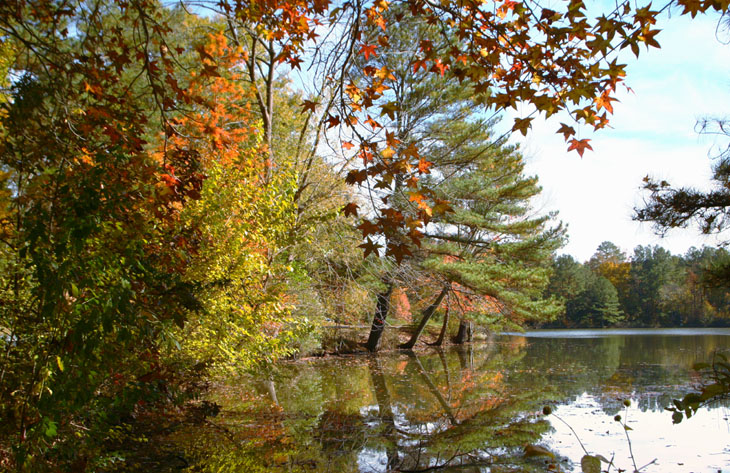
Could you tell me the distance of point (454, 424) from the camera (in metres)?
5.46

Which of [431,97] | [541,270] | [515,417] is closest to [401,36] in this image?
[431,97]

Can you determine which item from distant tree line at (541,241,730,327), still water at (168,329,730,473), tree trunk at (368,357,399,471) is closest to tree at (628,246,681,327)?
distant tree line at (541,241,730,327)

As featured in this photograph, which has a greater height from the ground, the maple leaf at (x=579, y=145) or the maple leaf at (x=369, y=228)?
the maple leaf at (x=579, y=145)

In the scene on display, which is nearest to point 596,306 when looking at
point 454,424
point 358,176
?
point 454,424

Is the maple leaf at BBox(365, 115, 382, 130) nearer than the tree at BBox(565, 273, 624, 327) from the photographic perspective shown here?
Yes

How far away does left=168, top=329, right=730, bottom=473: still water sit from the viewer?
4.12m

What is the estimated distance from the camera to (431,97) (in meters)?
11.5

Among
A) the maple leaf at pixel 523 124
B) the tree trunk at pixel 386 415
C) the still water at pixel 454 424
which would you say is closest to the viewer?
the maple leaf at pixel 523 124

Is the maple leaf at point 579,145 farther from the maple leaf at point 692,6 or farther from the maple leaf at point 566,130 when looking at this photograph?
the maple leaf at point 692,6

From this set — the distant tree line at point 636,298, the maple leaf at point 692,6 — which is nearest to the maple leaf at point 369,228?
the maple leaf at point 692,6

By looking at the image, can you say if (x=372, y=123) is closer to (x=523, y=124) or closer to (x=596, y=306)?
(x=523, y=124)

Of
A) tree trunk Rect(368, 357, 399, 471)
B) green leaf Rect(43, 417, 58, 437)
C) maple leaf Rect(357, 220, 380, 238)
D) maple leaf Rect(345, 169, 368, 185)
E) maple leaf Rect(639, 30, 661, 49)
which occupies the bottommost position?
tree trunk Rect(368, 357, 399, 471)

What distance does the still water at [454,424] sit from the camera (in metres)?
4.12

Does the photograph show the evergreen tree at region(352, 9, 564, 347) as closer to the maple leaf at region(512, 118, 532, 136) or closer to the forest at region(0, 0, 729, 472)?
the forest at region(0, 0, 729, 472)
